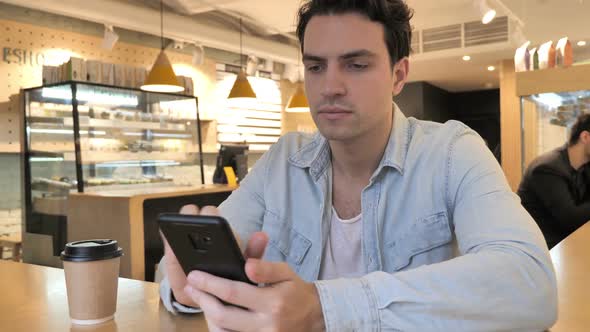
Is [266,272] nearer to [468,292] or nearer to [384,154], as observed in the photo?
[468,292]

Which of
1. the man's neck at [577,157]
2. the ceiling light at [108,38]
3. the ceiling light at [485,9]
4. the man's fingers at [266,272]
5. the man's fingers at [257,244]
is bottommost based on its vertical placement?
the man's fingers at [266,272]

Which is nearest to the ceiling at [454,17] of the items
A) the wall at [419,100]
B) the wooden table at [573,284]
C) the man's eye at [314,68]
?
the wall at [419,100]

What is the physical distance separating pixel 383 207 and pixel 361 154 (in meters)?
0.15

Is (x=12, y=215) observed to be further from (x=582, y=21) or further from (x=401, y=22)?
(x=582, y=21)

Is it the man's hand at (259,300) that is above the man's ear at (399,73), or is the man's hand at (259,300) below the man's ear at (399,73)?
below

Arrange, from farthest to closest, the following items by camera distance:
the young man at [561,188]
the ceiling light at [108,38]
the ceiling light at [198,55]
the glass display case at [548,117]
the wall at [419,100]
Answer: the wall at [419,100] → the ceiling light at [198,55] → the ceiling light at [108,38] → the glass display case at [548,117] → the young man at [561,188]

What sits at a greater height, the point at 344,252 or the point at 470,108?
the point at 470,108

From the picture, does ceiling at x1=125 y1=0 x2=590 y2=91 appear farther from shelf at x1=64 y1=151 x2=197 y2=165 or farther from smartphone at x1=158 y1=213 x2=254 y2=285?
smartphone at x1=158 y1=213 x2=254 y2=285

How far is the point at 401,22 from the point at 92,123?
161 inches

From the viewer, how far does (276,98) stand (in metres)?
8.55

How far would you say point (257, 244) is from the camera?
717 millimetres

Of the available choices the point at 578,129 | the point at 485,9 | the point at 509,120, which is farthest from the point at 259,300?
the point at 509,120

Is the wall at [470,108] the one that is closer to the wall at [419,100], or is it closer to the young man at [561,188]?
the wall at [419,100]

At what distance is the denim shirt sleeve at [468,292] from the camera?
74 centimetres
